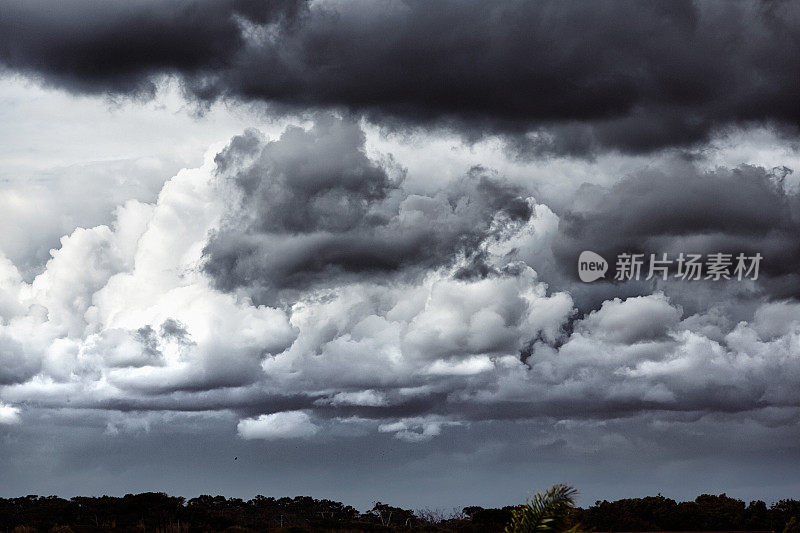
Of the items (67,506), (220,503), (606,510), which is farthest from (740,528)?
(220,503)

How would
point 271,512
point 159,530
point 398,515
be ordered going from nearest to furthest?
1. point 159,530
2. point 398,515
3. point 271,512

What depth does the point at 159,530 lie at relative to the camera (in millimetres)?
57062

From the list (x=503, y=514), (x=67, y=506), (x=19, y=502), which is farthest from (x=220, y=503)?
(x=503, y=514)

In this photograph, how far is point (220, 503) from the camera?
522 ft

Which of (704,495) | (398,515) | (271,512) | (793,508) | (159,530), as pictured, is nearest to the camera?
(159,530)

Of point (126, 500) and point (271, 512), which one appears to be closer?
point (126, 500)

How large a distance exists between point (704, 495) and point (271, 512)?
7704 centimetres

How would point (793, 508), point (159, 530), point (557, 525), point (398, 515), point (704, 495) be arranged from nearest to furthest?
point (557, 525), point (159, 530), point (793, 508), point (704, 495), point (398, 515)

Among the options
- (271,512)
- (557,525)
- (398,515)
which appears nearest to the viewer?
(557,525)

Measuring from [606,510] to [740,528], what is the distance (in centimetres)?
1320

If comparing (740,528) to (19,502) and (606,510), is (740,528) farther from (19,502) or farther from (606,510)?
(19,502)

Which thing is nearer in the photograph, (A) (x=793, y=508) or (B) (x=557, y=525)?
(B) (x=557, y=525)

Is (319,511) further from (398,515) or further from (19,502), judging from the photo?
(19,502)

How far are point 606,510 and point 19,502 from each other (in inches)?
3846
